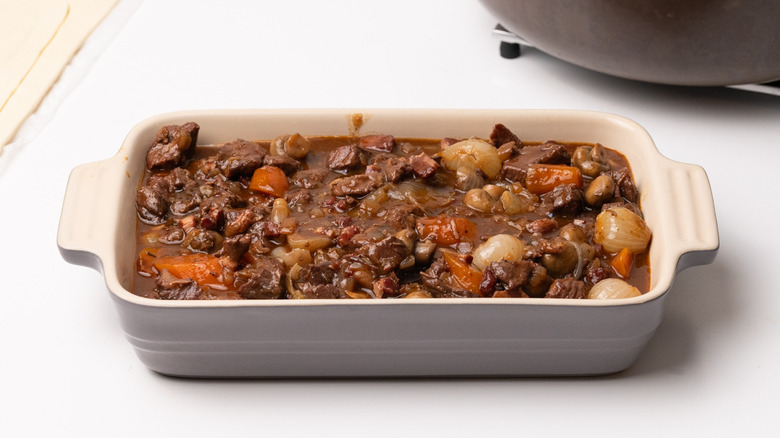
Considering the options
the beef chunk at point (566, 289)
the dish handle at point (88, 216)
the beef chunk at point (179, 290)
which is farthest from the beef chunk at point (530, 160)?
the dish handle at point (88, 216)

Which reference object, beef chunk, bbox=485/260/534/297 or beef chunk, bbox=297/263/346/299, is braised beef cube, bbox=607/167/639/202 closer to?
beef chunk, bbox=485/260/534/297

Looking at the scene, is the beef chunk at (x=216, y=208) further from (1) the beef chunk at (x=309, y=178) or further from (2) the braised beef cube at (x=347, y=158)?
(2) the braised beef cube at (x=347, y=158)

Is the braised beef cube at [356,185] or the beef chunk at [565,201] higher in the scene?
the braised beef cube at [356,185]

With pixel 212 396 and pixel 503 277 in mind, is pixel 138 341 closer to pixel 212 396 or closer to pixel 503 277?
pixel 212 396

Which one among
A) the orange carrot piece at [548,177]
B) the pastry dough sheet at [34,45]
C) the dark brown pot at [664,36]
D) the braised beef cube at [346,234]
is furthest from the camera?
the pastry dough sheet at [34,45]

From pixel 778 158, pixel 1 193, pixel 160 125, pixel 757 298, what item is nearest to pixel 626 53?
pixel 778 158

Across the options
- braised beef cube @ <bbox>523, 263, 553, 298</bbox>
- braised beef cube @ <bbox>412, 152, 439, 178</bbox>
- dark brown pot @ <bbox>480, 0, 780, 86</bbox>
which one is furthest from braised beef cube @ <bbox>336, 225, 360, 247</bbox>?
dark brown pot @ <bbox>480, 0, 780, 86</bbox>
